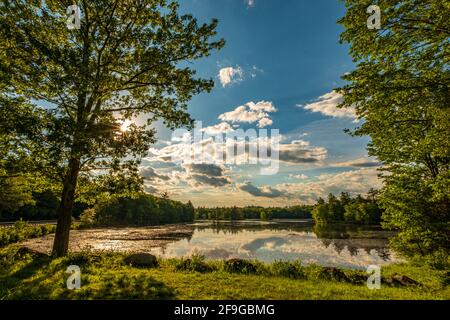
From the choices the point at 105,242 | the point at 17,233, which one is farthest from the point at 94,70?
the point at 105,242

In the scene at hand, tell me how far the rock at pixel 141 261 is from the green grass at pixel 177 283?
470 millimetres

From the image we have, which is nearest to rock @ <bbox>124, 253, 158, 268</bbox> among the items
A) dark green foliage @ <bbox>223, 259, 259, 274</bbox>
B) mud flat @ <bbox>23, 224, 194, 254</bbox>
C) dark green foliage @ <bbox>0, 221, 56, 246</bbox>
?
dark green foliage @ <bbox>223, 259, 259, 274</bbox>

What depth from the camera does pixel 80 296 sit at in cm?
709

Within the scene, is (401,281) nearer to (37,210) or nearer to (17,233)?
(17,233)

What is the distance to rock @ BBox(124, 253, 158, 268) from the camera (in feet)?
40.6

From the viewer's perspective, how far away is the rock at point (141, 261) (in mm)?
12374

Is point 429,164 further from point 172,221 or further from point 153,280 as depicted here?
point 172,221

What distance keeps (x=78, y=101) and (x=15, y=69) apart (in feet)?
9.10

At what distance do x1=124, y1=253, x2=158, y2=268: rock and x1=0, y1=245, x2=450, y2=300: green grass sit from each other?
47 cm

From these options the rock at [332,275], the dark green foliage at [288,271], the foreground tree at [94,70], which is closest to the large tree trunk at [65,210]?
the foreground tree at [94,70]

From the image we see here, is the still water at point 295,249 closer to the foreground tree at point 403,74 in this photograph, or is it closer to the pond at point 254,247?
the pond at point 254,247

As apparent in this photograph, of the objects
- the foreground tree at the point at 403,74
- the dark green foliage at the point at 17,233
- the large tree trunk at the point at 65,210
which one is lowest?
the dark green foliage at the point at 17,233

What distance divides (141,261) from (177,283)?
15.5 feet

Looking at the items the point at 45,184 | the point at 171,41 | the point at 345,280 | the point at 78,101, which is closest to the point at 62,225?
the point at 45,184
